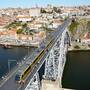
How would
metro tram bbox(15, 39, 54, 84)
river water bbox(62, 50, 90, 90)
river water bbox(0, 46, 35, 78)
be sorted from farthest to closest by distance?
river water bbox(0, 46, 35, 78), river water bbox(62, 50, 90, 90), metro tram bbox(15, 39, 54, 84)

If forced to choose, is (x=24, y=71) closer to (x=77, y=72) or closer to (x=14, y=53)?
(x=77, y=72)

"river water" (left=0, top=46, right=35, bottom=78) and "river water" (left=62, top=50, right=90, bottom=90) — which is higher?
"river water" (left=0, top=46, right=35, bottom=78)

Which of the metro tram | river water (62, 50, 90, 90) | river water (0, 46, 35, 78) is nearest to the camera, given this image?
the metro tram

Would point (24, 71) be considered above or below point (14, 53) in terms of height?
above

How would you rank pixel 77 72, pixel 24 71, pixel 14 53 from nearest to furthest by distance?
1. pixel 24 71
2. pixel 77 72
3. pixel 14 53

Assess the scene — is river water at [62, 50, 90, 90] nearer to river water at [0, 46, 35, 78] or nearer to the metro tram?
river water at [0, 46, 35, 78]

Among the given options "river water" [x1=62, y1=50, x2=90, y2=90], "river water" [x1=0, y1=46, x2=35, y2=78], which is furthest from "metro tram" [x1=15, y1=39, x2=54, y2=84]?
"river water" [x1=0, y1=46, x2=35, y2=78]

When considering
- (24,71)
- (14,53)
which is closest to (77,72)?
(24,71)

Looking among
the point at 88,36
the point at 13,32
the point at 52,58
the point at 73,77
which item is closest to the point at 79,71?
the point at 73,77

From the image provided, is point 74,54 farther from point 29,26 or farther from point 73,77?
point 29,26
